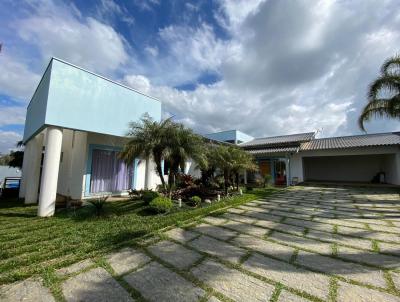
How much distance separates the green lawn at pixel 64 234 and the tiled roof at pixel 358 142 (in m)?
14.3

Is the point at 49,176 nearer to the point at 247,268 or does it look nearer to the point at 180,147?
the point at 180,147

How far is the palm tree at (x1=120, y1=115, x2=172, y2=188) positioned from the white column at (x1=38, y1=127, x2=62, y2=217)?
230 centimetres

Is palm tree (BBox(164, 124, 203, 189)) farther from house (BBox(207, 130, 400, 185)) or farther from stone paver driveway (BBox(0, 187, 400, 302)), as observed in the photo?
house (BBox(207, 130, 400, 185))

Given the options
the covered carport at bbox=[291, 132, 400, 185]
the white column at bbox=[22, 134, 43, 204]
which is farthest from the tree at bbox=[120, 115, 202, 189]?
the covered carport at bbox=[291, 132, 400, 185]

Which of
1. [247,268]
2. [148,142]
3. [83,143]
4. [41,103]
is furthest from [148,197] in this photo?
[41,103]

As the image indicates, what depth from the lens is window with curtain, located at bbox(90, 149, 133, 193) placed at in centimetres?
1043

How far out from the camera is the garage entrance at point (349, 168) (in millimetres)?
18594

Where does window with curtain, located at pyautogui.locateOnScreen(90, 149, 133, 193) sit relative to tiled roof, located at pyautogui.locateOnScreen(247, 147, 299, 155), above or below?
below

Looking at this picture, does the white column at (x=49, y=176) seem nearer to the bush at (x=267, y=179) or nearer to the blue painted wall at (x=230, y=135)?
the bush at (x=267, y=179)

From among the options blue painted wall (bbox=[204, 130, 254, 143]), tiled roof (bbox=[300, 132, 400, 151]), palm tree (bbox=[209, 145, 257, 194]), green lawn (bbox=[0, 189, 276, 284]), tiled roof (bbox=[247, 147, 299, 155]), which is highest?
blue painted wall (bbox=[204, 130, 254, 143])

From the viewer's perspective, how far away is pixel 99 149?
10633 mm

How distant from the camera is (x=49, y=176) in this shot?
6.93 meters

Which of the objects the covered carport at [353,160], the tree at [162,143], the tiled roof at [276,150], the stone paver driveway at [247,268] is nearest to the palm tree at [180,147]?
the tree at [162,143]

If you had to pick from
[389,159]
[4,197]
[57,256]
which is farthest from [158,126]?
[389,159]
